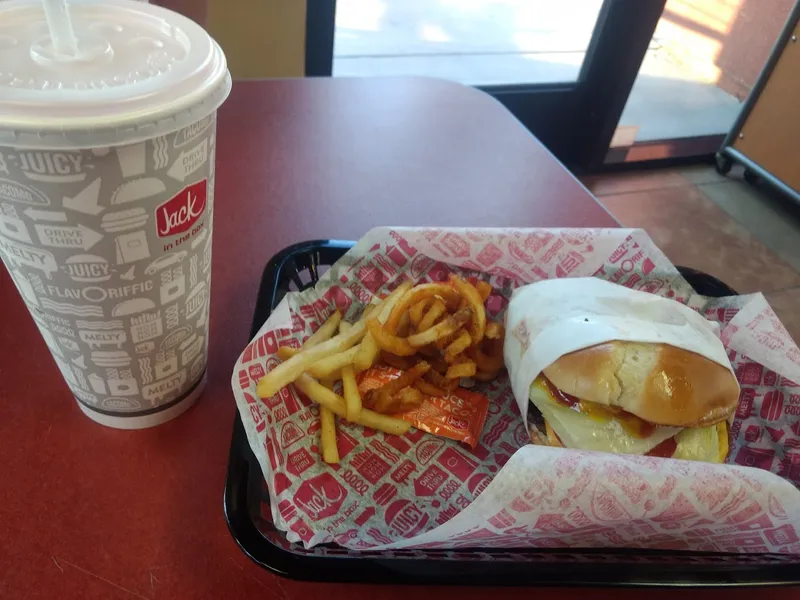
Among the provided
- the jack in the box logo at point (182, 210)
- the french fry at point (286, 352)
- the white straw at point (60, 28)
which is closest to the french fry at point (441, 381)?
the french fry at point (286, 352)

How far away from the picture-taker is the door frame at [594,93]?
307cm

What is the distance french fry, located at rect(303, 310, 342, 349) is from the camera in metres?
1.00

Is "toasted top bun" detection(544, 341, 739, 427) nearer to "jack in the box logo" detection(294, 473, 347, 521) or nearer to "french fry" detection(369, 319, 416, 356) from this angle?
"french fry" detection(369, 319, 416, 356)

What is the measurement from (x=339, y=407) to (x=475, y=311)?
0.90 ft

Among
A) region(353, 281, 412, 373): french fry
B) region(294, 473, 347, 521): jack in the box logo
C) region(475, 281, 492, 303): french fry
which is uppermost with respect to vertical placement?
region(475, 281, 492, 303): french fry

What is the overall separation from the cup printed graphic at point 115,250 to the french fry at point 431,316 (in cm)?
35

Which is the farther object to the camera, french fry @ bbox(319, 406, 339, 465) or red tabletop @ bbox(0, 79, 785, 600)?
french fry @ bbox(319, 406, 339, 465)

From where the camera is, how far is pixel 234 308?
1098mm

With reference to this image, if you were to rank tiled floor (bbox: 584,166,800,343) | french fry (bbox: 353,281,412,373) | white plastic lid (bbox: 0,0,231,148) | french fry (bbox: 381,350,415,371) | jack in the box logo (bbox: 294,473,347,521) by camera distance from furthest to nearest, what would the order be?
tiled floor (bbox: 584,166,800,343), french fry (bbox: 381,350,415,371), french fry (bbox: 353,281,412,373), jack in the box logo (bbox: 294,473,347,521), white plastic lid (bbox: 0,0,231,148)

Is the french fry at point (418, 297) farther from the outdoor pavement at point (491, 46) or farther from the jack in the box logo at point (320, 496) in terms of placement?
the outdoor pavement at point (491, 46)

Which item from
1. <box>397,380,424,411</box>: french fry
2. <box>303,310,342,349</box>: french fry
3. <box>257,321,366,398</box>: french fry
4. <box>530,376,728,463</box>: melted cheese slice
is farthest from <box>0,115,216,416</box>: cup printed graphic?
<box>530,376,728,463</box>: melted cheese slice

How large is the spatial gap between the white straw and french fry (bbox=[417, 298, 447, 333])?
603mm

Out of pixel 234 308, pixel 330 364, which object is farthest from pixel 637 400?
pixel 234 308

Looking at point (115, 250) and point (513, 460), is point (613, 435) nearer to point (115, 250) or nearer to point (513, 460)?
point (513, 460)
